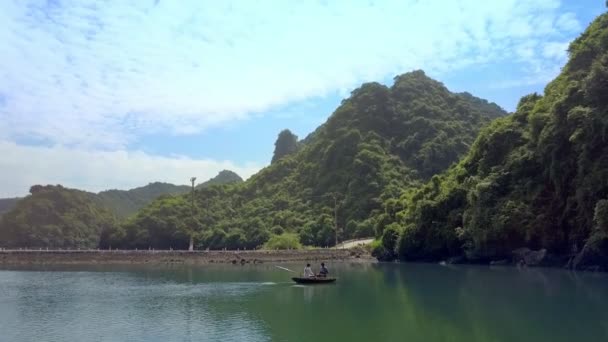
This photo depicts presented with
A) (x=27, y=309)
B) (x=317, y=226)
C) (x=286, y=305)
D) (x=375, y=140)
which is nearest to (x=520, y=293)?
(x=286, y=305)

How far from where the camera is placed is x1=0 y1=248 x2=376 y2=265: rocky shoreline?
6106 cm

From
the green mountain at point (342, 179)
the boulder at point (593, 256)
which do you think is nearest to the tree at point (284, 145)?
the green mountain at point (342, 179)

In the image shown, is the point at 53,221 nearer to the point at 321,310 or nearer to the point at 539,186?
the point at 539,186

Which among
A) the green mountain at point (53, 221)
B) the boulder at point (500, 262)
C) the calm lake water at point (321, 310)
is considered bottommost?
the calm lake water at point (321, 310)

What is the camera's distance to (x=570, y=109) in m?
36.8

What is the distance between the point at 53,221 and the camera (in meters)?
98.2

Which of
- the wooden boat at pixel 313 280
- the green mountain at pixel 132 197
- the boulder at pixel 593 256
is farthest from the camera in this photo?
the green mountain at pixel 132 197

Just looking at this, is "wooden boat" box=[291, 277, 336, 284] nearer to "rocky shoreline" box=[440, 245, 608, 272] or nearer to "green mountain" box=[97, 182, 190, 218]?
"rocky shoreline" box=[440, 245, 608, 272]

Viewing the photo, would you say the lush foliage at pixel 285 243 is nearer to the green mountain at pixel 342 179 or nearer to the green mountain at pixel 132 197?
the green mountain at pixel 342 179

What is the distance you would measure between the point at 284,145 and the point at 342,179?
151 feet

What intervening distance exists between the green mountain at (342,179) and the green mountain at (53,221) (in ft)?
47.9

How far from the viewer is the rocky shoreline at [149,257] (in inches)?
2404

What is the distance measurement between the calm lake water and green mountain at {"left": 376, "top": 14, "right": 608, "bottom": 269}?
6.10 m

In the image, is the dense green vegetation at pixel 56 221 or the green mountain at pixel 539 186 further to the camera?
the dense green vegetation at pixel 56 221
